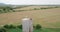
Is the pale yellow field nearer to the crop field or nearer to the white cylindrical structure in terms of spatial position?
the crop field

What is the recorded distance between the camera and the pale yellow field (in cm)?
144

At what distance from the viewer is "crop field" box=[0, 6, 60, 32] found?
144 cm

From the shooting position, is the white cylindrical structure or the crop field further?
the crop field

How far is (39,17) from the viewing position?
1473 mm

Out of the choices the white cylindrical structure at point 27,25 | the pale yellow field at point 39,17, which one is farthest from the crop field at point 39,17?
the white cylindrical structure at point 27,25

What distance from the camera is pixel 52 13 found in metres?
1.47

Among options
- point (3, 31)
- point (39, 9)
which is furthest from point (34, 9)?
point (3, 31)

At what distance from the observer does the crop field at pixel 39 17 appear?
4.71 ft

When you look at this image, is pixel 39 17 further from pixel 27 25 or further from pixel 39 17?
pixel 27 25

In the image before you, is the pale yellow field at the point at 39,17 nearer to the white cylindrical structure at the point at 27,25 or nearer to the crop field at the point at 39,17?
the crop field at the point at 39,17

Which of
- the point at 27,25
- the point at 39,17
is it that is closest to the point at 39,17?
the point at 39,17

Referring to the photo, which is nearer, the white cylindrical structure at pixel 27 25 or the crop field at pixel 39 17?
the white cylindrical structure at pixel 27 25

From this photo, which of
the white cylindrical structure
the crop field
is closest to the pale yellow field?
the crop field

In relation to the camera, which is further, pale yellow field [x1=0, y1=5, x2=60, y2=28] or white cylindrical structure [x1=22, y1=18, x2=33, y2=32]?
pale yellow field [x1=0, y1=5, x2=60, y2=28]
